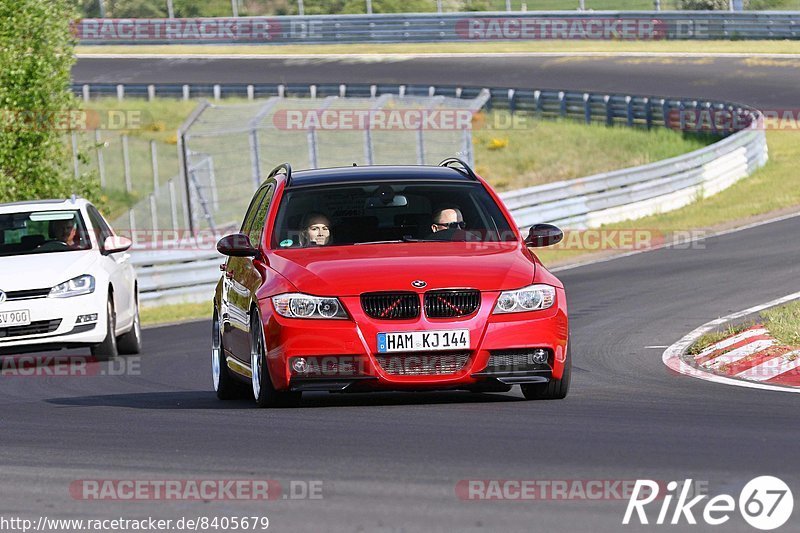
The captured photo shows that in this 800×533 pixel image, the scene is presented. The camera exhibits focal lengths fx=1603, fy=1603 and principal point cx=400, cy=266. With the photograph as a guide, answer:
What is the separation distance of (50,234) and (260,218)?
5.77 meters

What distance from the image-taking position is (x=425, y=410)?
9.40 m

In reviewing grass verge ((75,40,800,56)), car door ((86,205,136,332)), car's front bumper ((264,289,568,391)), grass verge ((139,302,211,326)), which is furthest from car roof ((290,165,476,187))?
grass verge ((75,40,800,56))

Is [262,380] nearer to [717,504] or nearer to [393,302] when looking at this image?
[393,302]

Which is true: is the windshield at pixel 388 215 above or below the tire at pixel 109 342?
above

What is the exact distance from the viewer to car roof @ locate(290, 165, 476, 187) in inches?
425

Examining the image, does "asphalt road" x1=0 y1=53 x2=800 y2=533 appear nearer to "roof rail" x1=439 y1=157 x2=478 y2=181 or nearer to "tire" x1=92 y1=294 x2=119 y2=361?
"roof rail" x1=439 y1=157 x2=478 y2=181

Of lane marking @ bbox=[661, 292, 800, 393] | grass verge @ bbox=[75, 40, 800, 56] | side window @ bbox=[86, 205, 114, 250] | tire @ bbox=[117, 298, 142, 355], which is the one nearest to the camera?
lane marking @ bbox=[661, 292, 800, 393]

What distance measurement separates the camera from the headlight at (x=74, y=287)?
15.4m

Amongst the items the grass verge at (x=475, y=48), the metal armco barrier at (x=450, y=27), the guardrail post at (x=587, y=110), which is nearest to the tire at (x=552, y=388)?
the guardrail post at (x=587, y=110)

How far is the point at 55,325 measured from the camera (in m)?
15.4

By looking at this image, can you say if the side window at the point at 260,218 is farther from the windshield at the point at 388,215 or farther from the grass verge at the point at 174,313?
the grass verge at the point at 174,313

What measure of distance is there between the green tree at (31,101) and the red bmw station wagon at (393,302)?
15.6 meters

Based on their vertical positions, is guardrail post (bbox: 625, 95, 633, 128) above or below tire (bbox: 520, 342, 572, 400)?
below

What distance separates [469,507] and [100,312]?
386 inches
